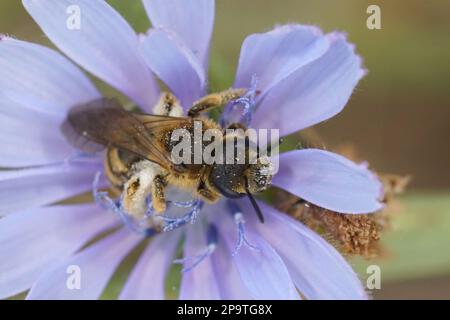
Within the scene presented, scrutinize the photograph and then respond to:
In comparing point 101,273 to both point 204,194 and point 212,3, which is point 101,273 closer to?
point 204,194

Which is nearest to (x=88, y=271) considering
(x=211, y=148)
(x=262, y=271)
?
(x=262, y=271)

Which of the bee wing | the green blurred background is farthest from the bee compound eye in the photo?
the green blurred background

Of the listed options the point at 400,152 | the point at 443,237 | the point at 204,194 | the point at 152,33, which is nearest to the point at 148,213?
the point at 204,194

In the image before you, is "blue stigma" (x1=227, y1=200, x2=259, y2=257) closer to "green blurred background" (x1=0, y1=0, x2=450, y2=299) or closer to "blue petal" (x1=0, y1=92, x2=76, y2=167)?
"blue petal" (x1=0, y1=92, x2=76, y2=167)

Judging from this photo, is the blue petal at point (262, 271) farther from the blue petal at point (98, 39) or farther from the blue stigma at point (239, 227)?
the blue petal at point (98, 39)

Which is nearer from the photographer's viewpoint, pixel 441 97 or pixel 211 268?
Result: pixel 211 268
